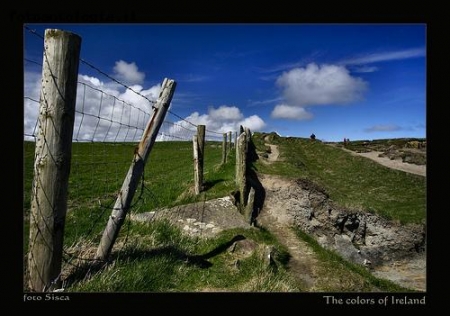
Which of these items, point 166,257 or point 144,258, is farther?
point 166,257

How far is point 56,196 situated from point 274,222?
28.2 ft

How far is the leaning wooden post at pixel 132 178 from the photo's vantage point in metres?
5.31

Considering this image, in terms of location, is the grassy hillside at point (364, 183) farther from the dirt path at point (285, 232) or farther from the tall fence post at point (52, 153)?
the tall fence post at point (52, 153)

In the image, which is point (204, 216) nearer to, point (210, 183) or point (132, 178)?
point (210, 183)

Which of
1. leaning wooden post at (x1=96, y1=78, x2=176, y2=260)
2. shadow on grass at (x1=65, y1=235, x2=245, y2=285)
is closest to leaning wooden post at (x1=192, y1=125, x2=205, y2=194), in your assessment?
shadow on grass at (x1=65, y1=235, x2=245, y2=285)

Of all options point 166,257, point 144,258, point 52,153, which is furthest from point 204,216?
point 52,153

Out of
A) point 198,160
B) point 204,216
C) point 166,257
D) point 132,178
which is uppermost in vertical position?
point 198,160

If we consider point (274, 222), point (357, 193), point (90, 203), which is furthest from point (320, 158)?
point (90, 203)

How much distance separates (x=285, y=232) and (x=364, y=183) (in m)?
10.5

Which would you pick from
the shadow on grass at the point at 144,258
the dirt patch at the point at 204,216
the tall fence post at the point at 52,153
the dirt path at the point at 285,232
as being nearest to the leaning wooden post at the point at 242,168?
the dirt patch at the point at 204,216

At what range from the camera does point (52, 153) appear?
411 cm

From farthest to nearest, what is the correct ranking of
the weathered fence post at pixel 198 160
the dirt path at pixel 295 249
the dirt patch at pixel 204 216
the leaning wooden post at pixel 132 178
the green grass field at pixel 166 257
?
the weathered fence post at pixel 198 160 < the dirt path at pixel 295 249 < the dirt patch at pixel 204 216 < the leaning wooden post at pixel 132 178 < the green grass field at pixel 166 257

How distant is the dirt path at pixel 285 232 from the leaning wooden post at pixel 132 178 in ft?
13.1

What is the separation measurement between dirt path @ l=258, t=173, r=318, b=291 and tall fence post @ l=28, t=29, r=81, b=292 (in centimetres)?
491
